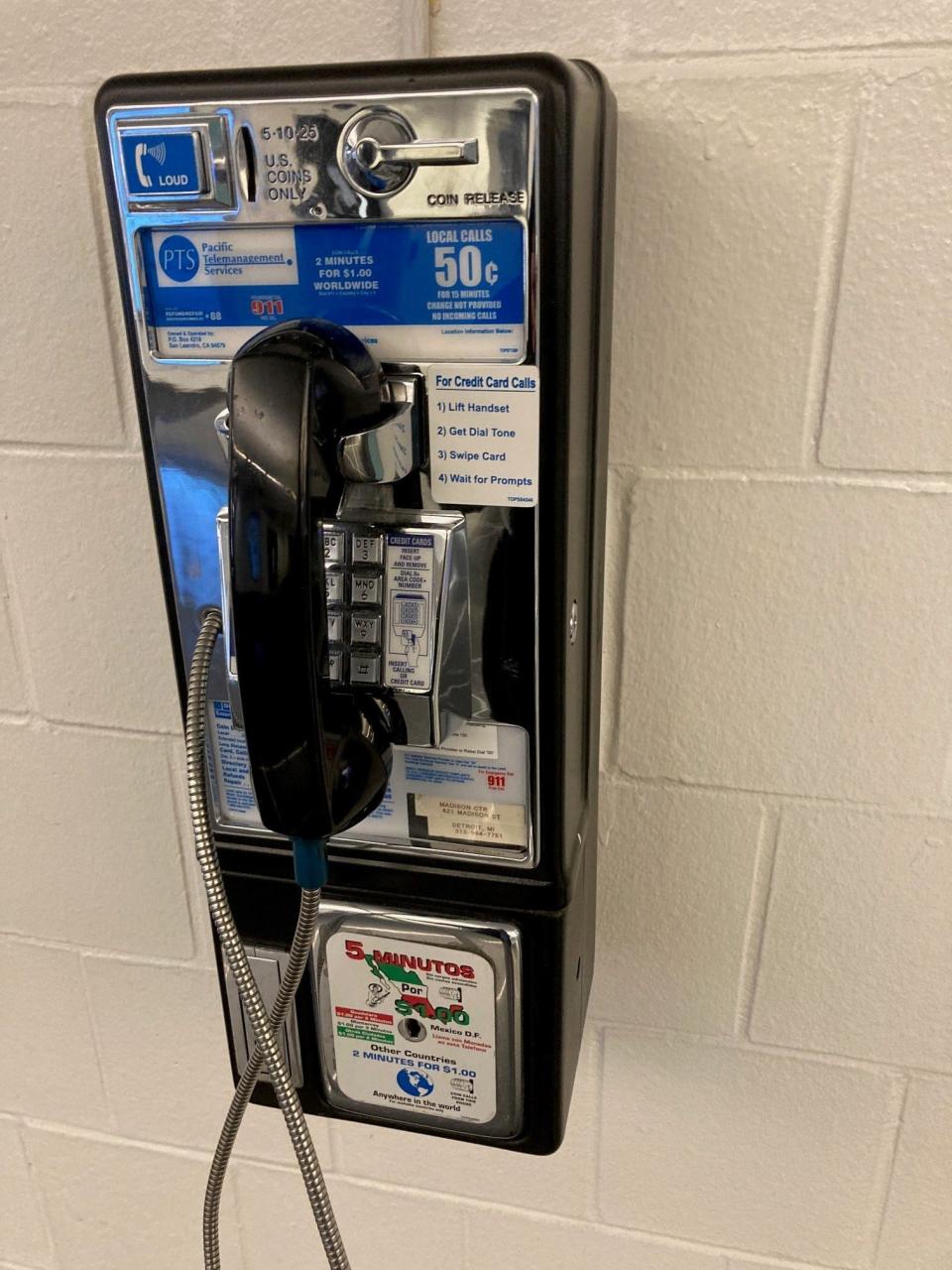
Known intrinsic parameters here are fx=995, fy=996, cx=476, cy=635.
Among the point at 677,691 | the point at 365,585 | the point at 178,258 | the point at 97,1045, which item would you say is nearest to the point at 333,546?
the point at 365,585

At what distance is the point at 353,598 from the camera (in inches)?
19.1

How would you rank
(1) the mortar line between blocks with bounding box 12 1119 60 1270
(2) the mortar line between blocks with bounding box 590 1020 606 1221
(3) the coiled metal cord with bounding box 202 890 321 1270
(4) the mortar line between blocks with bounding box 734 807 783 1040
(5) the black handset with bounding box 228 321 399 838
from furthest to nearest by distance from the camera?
(1) the mortar line between blocks with bounding box 12 1119 60 1270 → (2) the mortar line between blocks with bounding box 590 1020 606 1221 → (4) the mortar line between blocks with bounding box 734 807 783 1040 → (3) the coiled metal cord with bounding box 202 890 321 1270 → (5) the black handset with bounding box 228 321 399 838

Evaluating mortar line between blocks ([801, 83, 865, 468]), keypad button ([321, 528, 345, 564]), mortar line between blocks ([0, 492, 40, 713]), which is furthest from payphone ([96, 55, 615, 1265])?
mortar line between blocks ([0, 492, 40, 713])

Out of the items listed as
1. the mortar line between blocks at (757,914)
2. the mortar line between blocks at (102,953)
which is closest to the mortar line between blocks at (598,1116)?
the mortar line between blocks at (757,914)

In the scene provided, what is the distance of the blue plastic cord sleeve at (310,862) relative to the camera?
53 cm

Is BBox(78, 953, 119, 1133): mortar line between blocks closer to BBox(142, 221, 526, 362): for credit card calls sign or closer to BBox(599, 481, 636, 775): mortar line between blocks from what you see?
BBox(599, 481, 636, 775): mortar line between blocks

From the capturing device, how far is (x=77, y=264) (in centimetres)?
62

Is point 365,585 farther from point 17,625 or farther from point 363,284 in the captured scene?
point 17,625

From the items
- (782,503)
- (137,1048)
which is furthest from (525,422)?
(137,1048)

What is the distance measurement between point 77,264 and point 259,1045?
0.48 metres

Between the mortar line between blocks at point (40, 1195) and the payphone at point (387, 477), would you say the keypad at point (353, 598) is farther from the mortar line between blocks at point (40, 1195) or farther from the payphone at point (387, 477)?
the mortar line between blocks at point (40, 1195)

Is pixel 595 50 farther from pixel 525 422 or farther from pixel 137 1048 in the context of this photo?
pixel 137 1048

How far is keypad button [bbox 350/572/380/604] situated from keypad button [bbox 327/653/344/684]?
0.10ft

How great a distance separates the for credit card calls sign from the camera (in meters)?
0.45
